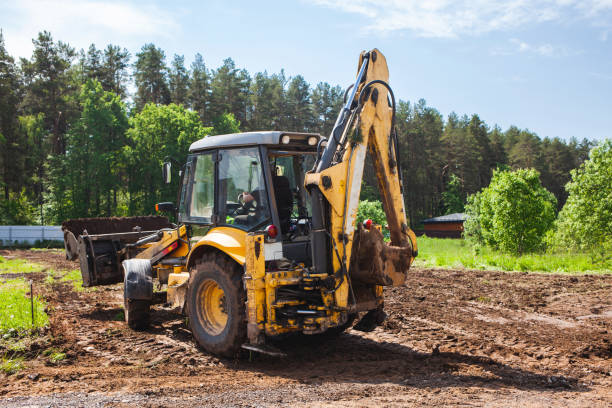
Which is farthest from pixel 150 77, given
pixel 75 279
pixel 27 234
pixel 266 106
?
pixel 75 279

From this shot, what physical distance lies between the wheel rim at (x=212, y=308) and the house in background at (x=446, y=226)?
61596mm

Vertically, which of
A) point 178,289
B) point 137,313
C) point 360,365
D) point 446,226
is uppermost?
point 178,289

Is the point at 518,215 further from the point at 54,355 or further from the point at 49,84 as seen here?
the point at 49,84

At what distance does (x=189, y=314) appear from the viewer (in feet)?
22.1

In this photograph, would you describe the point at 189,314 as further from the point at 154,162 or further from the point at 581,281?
the point at 154,162

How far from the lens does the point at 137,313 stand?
7898mm

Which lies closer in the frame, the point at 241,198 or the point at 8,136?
the point at 241,198

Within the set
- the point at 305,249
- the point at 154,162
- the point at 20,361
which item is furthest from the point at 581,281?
the point at 154,162

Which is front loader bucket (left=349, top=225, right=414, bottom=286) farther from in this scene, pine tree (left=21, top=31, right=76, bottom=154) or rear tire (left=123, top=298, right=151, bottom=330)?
pine tree (left=21, top=31, right=76, bottom=154)

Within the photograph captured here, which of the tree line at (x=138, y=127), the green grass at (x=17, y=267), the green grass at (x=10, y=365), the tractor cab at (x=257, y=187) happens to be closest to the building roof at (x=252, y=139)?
the tractor cab at (x=257, y=187)

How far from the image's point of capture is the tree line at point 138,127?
4441 centimetres

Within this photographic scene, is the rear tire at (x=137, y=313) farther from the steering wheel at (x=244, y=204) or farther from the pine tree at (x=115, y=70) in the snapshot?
the pine tree at (x=115, y=70)

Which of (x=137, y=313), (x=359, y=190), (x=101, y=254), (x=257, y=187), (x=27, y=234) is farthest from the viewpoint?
(x=27, y=234)

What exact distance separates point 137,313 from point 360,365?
3.82m
